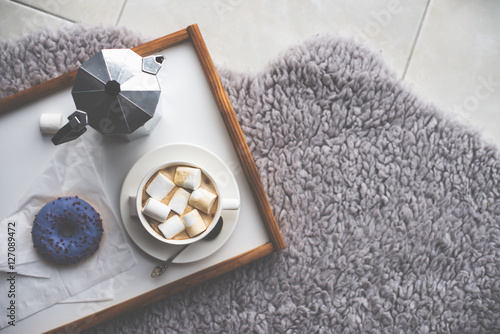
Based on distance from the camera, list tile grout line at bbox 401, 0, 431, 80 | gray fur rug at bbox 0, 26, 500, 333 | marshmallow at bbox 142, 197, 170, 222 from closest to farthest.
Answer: marshmallow at bbox 142, 197, 170, 222 < gray fur rug at bbox 0, 26, 500, 333 < tile grout line at bbox 401, 0, 431, 80

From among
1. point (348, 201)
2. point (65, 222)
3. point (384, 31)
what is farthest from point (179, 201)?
point (384, 31)

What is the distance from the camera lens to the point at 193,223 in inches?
27.3

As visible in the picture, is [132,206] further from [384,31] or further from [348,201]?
[384,31]

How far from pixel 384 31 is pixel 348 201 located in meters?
0.48

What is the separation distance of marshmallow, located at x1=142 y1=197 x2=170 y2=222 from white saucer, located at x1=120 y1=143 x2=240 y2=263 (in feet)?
0.25

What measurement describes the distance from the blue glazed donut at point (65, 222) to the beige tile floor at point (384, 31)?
1.66 feet

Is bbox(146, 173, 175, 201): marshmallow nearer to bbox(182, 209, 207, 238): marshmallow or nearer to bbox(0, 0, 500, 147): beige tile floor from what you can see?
bbox(182, 209, 207, 238): marshmallow

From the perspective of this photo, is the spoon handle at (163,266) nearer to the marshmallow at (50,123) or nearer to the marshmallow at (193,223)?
the marshmallow at (193,223)

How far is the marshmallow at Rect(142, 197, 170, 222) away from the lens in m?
0.69

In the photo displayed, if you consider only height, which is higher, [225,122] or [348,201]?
[225,122]

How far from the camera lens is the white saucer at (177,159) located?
0.75 m

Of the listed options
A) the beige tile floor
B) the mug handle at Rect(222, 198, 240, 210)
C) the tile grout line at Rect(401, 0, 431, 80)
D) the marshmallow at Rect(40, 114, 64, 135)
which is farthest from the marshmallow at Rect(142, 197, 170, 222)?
the tile grout line at Rect(401, 0, 431, 80)

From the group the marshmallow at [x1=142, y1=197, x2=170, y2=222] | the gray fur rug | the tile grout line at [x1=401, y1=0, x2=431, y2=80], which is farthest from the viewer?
the tile grout line at [x1=401, y1=0, x2=431, y2=80]

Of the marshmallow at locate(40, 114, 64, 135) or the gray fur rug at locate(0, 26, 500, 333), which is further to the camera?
the gray fur rug at locate(0, 26, 500, 333)
